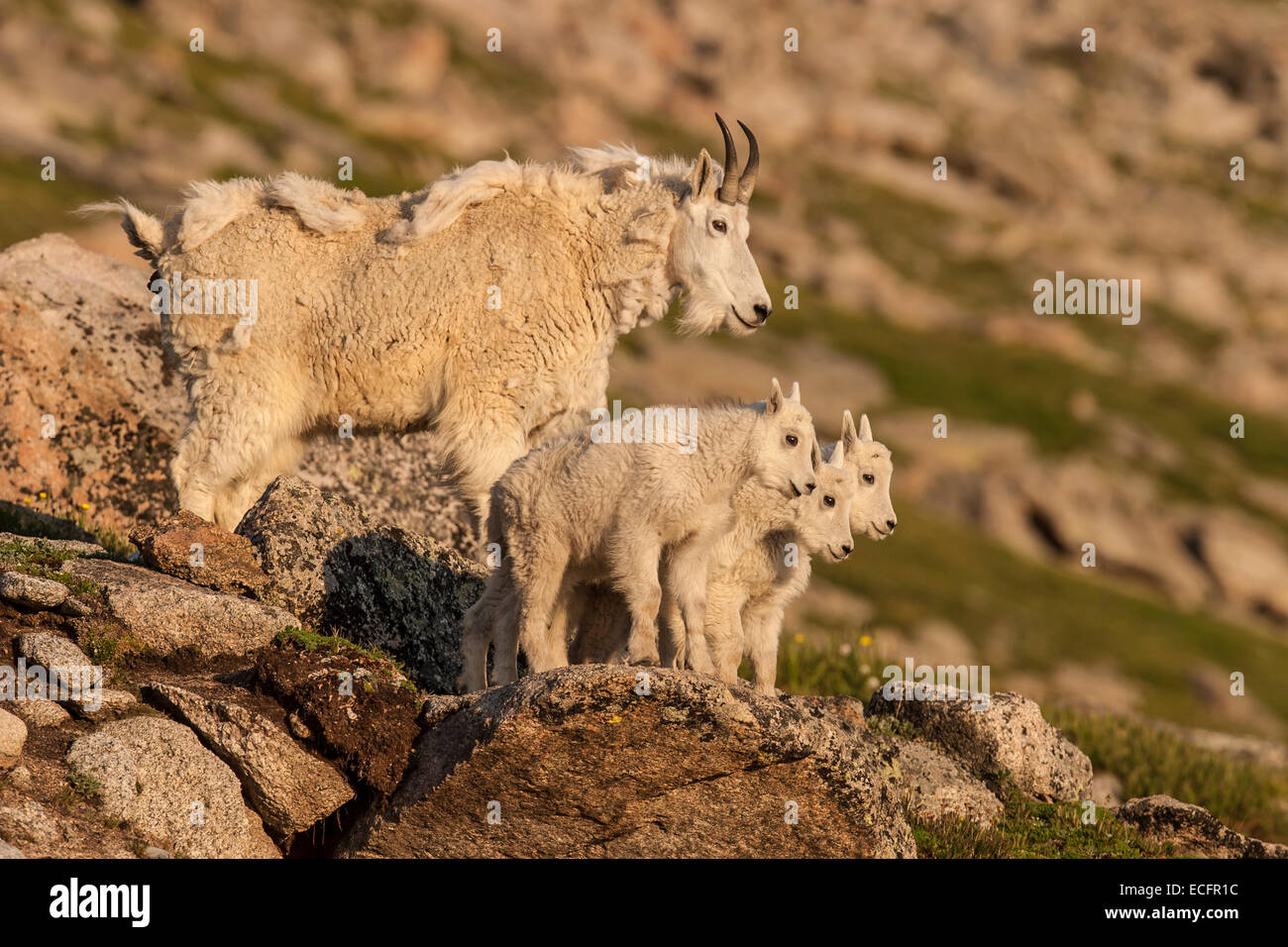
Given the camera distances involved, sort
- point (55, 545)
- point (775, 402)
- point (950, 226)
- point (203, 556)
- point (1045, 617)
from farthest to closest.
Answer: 1. point (950, 226)
2. point (1045, 617)
3. point (55, 545)
4. point (775, 402)
5. point (203, 556)

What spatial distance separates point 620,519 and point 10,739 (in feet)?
12.2

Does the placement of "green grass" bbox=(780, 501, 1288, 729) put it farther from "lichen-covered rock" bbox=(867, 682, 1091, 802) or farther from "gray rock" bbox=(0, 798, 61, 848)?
"gray rock" bbox=(0, 798, 61, 848)

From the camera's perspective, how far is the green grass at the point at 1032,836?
32.6ft

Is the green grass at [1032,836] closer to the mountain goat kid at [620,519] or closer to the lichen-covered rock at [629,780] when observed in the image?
the lichen-covered rock at [629,780]

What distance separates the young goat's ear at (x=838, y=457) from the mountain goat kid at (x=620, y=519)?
60cm

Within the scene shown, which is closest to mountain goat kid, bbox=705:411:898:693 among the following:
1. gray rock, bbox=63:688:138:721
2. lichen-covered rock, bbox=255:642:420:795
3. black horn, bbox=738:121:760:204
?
black horn, bbox=738:121:760:204

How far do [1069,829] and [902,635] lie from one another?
34.0 metres

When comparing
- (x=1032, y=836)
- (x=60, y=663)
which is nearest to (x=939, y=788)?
A: (x=1032, y=836)

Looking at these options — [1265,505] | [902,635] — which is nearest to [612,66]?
[1265,505]

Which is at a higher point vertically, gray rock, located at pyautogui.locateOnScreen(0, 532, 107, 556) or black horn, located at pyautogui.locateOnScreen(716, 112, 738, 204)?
black horn, located at pyautogui.locateOnScreen(716, 112, 738, 204)

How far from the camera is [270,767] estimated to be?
8883mm

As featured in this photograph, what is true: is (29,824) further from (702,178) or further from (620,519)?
(702,178)

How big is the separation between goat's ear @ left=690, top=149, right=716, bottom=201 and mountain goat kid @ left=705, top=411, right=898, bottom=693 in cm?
210

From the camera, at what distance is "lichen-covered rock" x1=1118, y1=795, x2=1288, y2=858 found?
11.0m
